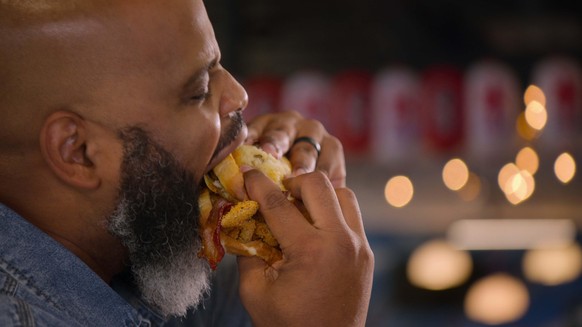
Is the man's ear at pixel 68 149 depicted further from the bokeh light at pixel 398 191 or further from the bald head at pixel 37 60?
the bokeh light at pixel 398 191

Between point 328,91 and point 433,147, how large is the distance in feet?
4.22

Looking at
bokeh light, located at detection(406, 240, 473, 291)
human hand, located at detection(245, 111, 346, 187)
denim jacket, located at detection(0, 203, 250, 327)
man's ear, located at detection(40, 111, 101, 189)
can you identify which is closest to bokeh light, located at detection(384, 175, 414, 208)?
bokeh light, located at detection(406, 240, 473, 291)

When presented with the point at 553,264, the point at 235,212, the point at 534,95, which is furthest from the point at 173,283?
the point at 553,264

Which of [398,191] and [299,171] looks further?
[398,191]

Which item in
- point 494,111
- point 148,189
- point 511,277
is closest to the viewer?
point 148,189

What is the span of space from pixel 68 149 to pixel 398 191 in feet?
26.5

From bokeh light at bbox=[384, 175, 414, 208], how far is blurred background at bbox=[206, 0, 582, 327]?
2 cm

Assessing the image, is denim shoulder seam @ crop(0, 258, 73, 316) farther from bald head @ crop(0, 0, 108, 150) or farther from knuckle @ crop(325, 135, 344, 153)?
knuckle @ crop(325, 135, 344, 153)

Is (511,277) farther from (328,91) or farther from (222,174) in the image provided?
(222,174)

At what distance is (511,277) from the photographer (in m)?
9.03

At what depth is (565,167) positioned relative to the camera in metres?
9.59

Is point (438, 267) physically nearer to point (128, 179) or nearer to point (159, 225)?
point (159, 225)

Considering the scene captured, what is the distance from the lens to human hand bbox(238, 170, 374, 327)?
70.5 inches

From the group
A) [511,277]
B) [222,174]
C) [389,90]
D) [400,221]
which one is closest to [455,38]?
[389,90]
